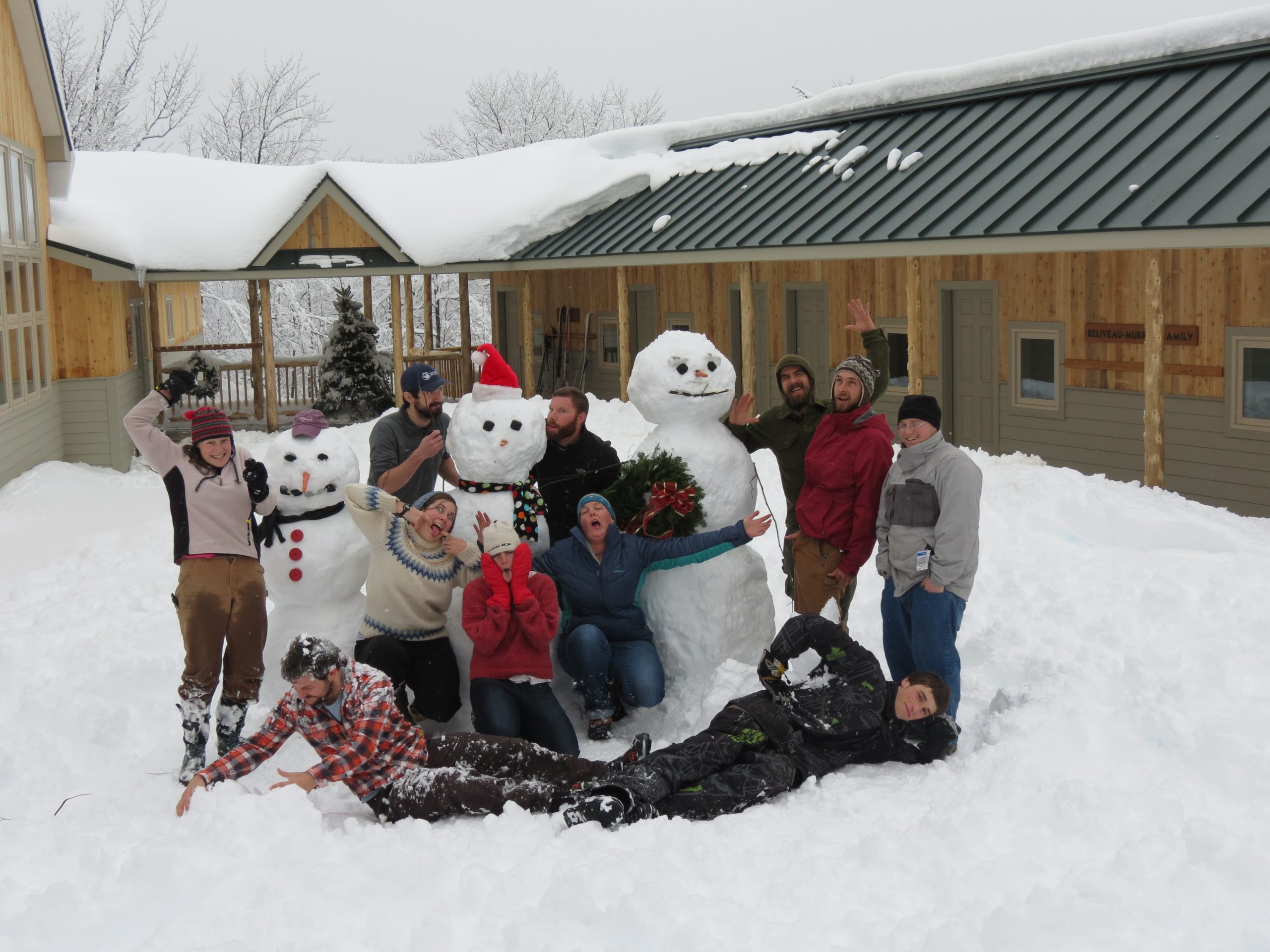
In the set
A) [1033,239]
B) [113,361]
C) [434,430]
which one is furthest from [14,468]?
[1033,239]

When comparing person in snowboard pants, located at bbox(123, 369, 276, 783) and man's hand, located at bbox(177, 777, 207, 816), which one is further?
person in snowboard pants, located at bbox(123, 369, 276, 783)

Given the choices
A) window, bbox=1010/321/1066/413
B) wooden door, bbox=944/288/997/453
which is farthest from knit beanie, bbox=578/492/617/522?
wooden door, bbox=944/288/997/453

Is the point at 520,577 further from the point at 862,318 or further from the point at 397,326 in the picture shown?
the point at 397,326

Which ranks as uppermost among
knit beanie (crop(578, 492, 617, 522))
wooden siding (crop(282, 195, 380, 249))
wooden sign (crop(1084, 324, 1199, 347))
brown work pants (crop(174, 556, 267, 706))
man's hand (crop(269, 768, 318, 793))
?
wooden siding (crop(282, 195, 380, 249))

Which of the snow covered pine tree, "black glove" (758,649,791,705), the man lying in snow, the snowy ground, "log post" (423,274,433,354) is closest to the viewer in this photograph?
the snowy ground

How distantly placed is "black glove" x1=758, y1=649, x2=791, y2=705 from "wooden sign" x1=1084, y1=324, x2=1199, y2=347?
774cm

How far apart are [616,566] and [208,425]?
2.06m

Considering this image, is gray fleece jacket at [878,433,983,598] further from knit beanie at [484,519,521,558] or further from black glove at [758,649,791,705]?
knit beanie at [484,519,521,558]

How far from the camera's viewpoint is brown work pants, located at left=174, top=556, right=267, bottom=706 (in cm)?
564

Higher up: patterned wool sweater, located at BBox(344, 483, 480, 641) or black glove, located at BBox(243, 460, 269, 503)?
black glove, located at BBox(243, 460, 269, 503)

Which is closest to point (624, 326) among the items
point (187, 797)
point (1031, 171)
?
point (1031, 171)

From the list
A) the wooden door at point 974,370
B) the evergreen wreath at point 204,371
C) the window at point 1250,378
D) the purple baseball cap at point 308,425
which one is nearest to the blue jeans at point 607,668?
the purple baseball cap at point 308,425

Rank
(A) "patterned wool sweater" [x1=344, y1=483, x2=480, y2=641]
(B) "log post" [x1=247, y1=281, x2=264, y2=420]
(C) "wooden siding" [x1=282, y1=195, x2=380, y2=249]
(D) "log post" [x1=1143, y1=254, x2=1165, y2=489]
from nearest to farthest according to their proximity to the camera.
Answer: (A) "patterned wool sweater" [x1=344, y1=483, x2=480, y2=641]
(D) "log post" [x1=1143, y1=254, x2=1165, y2=489]
(C) "wooden siding" [x1=282, y1=195, x2=380, y2=249]
(B) "log post" [x1=247, y1=281, x2=264, y2=420]

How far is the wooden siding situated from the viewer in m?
18.5
